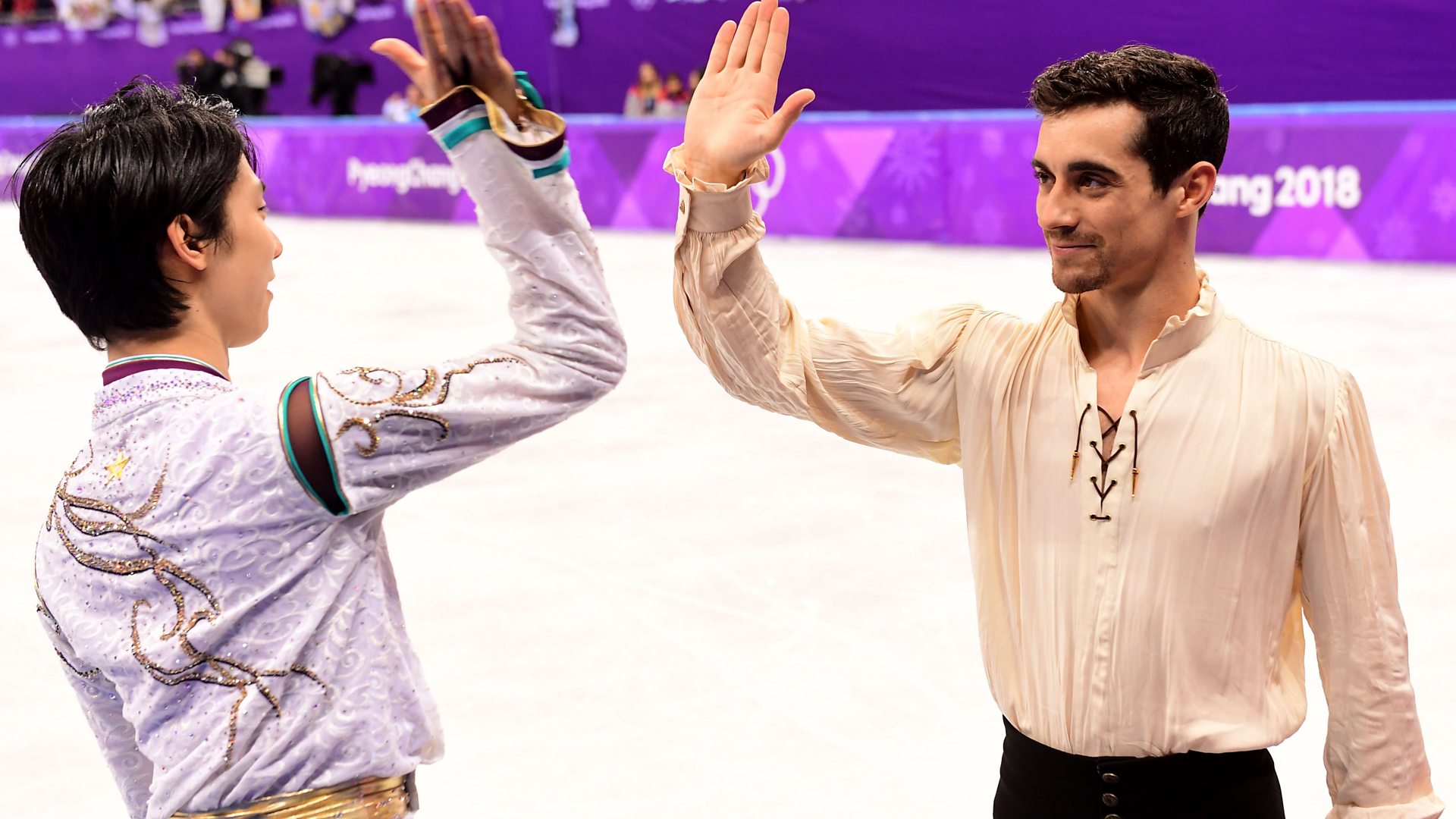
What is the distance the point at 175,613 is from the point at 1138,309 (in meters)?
1.17

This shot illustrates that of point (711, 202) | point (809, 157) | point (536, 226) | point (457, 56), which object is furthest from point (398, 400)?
point (809, 157)

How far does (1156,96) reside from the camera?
179 cm

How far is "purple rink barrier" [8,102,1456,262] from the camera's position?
9727 millimetres

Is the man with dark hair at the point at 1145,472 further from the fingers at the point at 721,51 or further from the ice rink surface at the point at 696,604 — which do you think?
the ice rink surface at the point at 696,604

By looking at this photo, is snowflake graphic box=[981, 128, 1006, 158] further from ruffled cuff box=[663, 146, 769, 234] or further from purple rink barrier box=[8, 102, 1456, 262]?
ruffled cuff box=[663, 146, 769, 234]

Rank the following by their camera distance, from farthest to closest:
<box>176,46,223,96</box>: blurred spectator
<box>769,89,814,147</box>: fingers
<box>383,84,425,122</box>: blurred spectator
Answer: <box>176,46,223,96</box>: blurred spectator
<box>383,84,425,122</box>: blurred spectator
<box>769,89,814,147</box>: fingers

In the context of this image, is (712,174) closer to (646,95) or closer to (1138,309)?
(1138,309)

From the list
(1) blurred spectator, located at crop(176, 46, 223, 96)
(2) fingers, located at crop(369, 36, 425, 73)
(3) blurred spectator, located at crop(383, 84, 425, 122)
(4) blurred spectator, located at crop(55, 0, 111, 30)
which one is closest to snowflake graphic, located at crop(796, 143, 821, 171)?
(3) blurred spectator, located at crop(383, 84, 425, 122)

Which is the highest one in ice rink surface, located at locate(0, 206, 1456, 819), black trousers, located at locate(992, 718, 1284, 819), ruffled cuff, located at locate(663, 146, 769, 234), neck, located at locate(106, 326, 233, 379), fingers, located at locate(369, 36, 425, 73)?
fingers, located at locate(369, 36, 425, 73)

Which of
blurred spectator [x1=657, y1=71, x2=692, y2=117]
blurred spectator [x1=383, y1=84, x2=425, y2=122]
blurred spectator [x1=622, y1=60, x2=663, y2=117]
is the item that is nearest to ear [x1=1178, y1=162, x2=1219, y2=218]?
blurred spectator [x1=657, y1=71, x2=692, y2=117]

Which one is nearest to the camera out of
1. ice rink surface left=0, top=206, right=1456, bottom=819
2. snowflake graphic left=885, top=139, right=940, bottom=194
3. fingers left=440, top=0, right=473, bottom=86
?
fingers left=440, top=0, right=473, bottom=86

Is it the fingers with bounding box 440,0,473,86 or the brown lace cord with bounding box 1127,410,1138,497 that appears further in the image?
the brown lace cord with bounding box 1127,410,1138,497

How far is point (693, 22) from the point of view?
17234 millimetres

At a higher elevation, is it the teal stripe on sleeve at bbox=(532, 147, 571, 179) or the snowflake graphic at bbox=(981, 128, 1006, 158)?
the teal stripe on sleeve at bbox=(532, 147, 571, 179)
